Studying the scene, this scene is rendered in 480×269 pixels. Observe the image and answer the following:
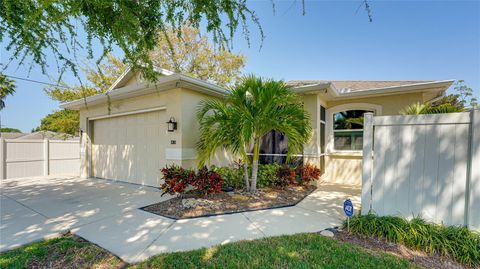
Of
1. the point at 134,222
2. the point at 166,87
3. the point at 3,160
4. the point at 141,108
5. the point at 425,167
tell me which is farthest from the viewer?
the point at 3,160

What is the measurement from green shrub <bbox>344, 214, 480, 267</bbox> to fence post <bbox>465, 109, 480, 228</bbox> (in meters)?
0.18

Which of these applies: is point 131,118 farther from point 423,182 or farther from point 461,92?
point 461,92

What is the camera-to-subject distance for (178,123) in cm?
585

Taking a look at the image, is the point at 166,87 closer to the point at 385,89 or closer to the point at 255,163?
the point at 255,163

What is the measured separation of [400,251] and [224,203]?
3181 mm

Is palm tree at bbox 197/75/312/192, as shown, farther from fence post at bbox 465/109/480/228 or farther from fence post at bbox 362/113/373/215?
fence post at bbox 465/109/480/228

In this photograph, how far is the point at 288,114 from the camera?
510 cm

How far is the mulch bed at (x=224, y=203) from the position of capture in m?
4.29

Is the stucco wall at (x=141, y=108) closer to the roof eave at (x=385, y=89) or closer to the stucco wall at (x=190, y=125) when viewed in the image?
the stucco wall at (x=190, y=125)

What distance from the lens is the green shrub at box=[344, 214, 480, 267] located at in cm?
271

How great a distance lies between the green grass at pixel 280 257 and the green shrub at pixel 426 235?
0.57 meters

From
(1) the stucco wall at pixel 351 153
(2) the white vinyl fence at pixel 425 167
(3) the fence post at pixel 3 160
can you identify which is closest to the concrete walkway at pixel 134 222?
(2) the white vinyl fence at pixel 425 167

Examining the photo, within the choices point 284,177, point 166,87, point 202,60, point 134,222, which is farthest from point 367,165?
point 202,60

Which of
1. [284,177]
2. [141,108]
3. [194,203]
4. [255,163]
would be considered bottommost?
[194,203]
